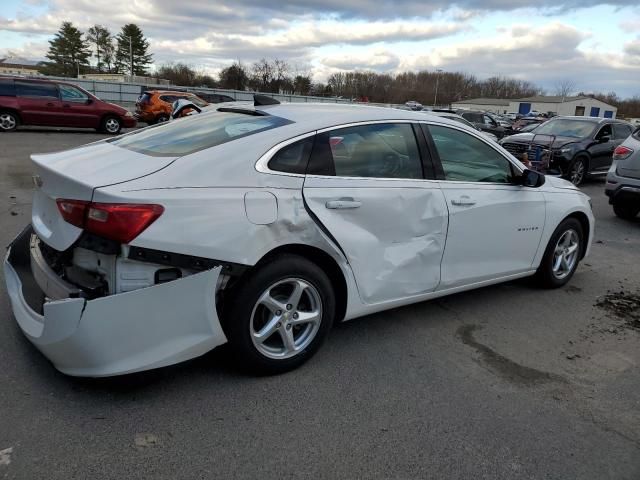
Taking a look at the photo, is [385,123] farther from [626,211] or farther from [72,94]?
[72,94]

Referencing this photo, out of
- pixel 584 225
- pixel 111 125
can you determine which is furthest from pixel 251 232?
pixel 111 125

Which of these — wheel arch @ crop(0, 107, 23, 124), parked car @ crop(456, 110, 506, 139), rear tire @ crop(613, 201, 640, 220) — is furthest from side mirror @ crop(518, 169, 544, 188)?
parked car @ crop(456, 110, 506, 139)

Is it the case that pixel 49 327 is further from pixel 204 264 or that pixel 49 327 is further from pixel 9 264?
pixel 9 264

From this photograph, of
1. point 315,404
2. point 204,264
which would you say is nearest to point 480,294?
point 315,404

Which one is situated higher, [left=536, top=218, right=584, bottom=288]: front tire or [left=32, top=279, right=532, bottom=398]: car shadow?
[left=536, top=218, right=584, bottom=288]: front tire

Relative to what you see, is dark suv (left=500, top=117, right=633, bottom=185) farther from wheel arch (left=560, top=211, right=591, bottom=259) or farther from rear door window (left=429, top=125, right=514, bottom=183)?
rear door window (left=429, top=125, right=514, bottom=183)

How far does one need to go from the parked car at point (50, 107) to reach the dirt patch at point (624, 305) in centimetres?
1656

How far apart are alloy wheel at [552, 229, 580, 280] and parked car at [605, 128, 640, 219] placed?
402 centimetres

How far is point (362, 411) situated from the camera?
9.49ft

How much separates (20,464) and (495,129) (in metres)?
22.5

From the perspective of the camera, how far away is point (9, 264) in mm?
3467

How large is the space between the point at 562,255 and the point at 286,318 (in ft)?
10.8

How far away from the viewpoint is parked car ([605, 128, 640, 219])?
830 centimetres

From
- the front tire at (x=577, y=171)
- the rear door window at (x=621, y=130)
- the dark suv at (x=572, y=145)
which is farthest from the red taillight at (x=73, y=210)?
the rear door window at (x=621, y=130)
